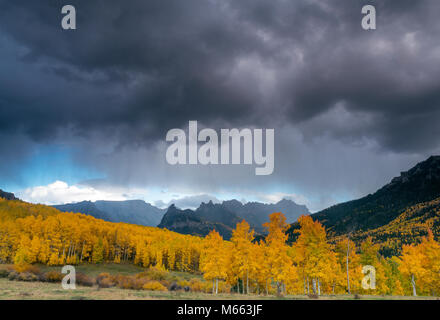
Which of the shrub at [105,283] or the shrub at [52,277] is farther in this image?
the shrub at [52,277]

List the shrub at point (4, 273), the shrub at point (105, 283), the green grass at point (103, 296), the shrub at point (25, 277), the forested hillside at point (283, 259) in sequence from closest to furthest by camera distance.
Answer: the green grass at point (103, 296) → the forested hillside at point (283, 259) → the shrub at point (105, 283) → the shrub at point (25, 277) → the shrub at point (4, 273)

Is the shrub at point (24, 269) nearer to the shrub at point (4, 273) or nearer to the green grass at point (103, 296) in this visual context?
the shrub at point (4, 273)

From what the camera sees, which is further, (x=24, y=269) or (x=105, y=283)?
(x=24, y=269)

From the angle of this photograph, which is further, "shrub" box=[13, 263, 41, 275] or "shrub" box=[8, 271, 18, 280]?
"shrub" box=[13, 263, 41, 275]

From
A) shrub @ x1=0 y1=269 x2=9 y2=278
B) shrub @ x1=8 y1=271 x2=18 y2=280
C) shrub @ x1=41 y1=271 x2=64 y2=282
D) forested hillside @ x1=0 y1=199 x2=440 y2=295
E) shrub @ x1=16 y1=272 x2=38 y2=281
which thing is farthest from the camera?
shrub @ x1=0 y1=269 x2=9 y2=278

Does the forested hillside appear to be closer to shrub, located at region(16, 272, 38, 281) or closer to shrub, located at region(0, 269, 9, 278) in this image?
shrub, located at region(0, 269, 9, 278)

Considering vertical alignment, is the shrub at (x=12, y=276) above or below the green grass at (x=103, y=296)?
below

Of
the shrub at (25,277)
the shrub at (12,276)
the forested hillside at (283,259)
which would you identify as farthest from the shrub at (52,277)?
the forested hillside at (283,259)

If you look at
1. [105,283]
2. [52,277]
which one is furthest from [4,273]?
[105,283]

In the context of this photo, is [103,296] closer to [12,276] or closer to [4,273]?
[12,276]

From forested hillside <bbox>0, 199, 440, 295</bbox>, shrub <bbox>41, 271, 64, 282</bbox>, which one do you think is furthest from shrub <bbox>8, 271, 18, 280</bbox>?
forested hillside <bbox>0, 199, 440, 295</bbox>

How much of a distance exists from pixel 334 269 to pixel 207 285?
28611 mm
